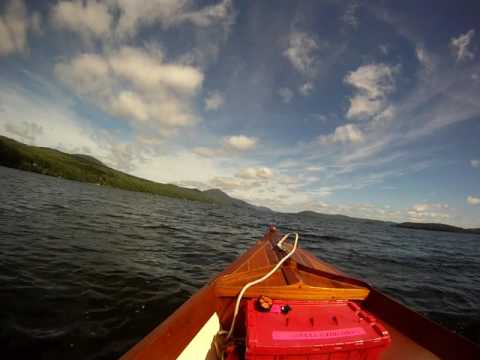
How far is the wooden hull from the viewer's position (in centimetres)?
252

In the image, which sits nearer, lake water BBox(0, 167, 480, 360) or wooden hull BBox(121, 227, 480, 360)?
wooden hull BBox(121, 227, 480, 360)

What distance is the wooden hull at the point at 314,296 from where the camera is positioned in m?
2.52

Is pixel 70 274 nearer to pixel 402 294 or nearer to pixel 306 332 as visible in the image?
pixel 306 332

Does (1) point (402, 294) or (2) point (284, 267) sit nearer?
(2) point (284, 267)

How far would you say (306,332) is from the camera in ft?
7.45

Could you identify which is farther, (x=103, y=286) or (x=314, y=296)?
(x=103, y=286)

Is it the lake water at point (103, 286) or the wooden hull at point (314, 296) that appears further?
the lake water at point (103, 286)

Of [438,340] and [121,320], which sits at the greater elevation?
[438,340]

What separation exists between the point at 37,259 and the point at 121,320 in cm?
435

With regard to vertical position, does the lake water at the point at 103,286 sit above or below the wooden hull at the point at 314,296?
below

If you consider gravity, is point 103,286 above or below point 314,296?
below

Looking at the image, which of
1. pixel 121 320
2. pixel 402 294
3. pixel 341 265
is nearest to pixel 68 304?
pixel 121 320

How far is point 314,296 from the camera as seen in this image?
10.7 ft

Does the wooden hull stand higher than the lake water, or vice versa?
the wooden hull
